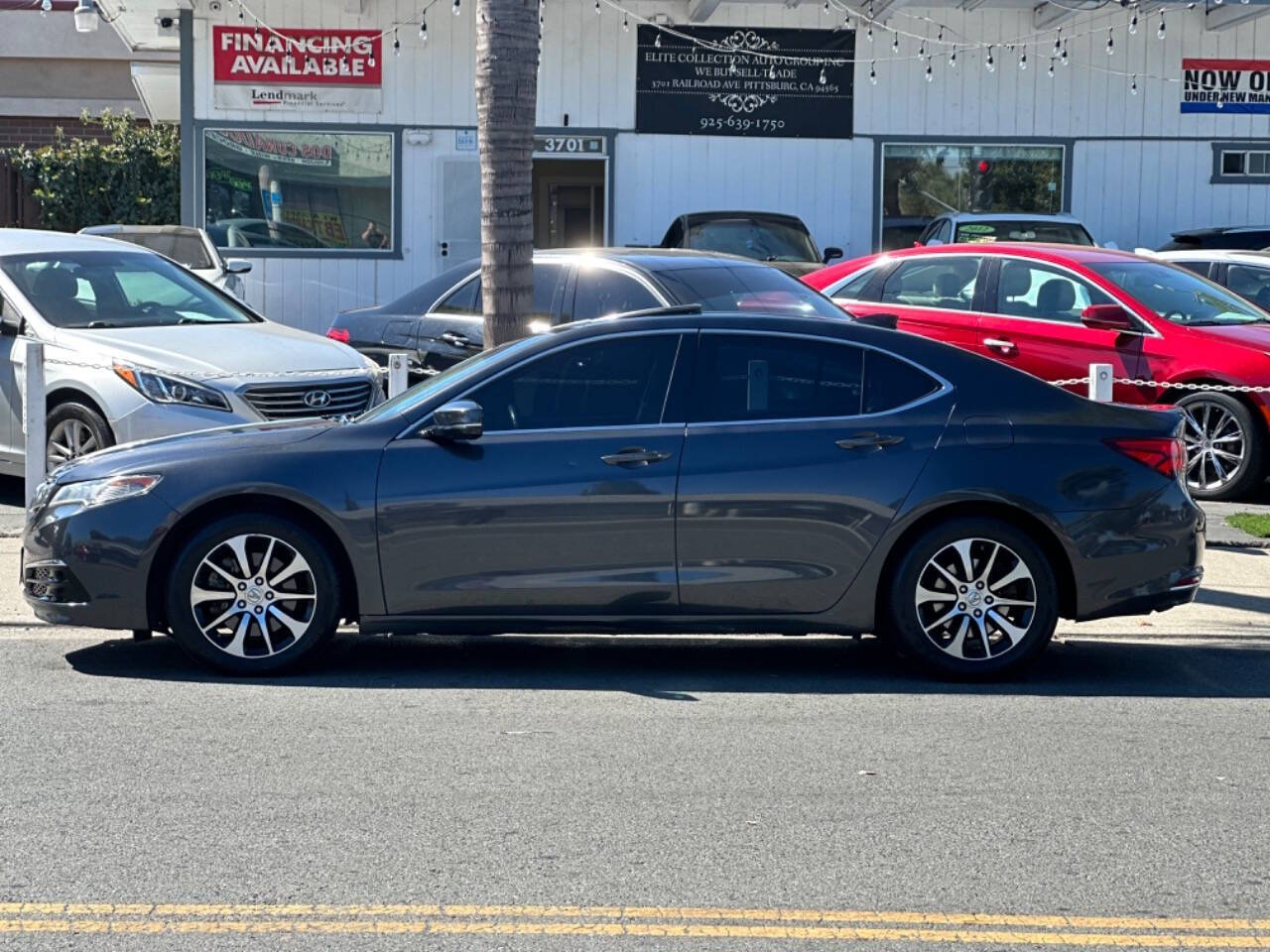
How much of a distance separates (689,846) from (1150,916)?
4.23 feet

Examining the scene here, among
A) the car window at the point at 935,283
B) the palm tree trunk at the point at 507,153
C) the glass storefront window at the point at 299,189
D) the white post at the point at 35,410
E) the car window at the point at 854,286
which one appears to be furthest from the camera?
the glass storefront window at the point at 299,189

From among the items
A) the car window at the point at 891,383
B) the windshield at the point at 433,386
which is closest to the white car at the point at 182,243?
the windshield at the point at 433,386

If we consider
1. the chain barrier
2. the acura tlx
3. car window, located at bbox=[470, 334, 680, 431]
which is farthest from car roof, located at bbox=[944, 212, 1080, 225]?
car window, located at bbox=[470, 334, 680, 431]

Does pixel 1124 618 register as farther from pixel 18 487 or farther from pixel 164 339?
pixel 18 487

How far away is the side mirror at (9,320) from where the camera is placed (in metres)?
11.7

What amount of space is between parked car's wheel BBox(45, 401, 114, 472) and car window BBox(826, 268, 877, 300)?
19.5ft

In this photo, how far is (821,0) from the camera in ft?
70.2

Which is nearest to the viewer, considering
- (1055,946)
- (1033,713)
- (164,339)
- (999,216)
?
(1055,946)

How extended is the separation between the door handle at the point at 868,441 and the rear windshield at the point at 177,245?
43.4 feet

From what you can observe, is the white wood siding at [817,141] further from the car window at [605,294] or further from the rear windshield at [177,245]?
the car window at [605,294]

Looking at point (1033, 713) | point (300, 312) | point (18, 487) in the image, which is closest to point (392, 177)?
point (300, 312)

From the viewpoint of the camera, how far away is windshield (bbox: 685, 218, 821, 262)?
1942 cm

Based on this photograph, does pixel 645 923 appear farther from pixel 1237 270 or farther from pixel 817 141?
pixel 817 141

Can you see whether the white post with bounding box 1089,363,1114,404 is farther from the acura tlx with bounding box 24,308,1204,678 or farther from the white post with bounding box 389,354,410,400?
the white post with bounding box 389,354,410,400
